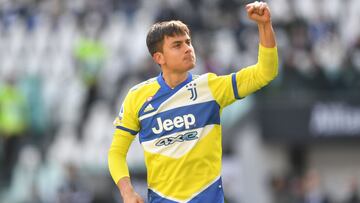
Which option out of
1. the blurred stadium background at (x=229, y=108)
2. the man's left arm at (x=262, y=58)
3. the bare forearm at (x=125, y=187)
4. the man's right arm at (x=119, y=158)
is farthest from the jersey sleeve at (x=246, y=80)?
the blurred stadium background at (x=229, y=108)

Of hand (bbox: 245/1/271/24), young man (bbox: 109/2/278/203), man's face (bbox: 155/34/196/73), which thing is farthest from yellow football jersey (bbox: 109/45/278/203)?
hand (bbox: 245/1/271/24)

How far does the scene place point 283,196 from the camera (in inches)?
756

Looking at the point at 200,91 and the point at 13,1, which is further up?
the point at 200,91

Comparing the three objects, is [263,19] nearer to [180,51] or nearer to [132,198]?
[180,51]

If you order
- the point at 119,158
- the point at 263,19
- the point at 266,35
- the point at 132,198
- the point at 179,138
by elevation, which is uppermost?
the point at 263,19

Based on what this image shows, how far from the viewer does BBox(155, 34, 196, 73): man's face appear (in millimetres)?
7984

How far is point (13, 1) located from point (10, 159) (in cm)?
556

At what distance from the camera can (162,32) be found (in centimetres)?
804

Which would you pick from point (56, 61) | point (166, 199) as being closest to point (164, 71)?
point (166, 199)

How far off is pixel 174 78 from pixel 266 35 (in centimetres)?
79

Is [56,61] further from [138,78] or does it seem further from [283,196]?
[283,196]

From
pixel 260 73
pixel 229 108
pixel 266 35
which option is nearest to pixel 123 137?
pixel 260 73

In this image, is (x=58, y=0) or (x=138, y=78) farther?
(x=58, y=0)

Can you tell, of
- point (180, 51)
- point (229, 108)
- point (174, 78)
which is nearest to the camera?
point (180, 51)
